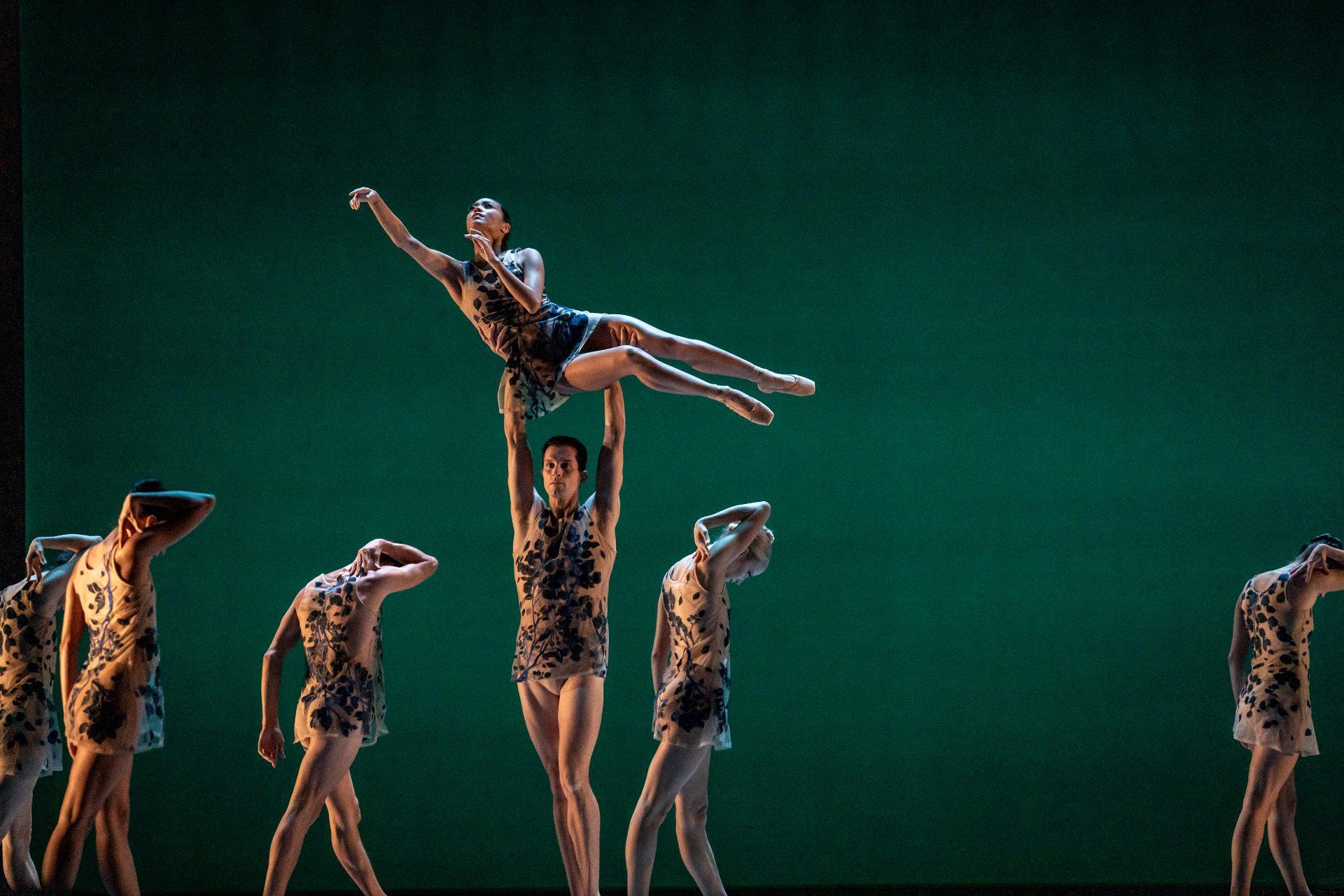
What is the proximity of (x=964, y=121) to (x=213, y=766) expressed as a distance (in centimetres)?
560

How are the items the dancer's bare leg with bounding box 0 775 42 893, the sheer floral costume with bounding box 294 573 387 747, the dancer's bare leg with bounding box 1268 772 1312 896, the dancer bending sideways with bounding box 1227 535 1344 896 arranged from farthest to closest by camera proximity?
the dancer's bare leg with bounding box 0 775 42 893 < the dancer's bare leg with bounding box 1268 772 1312 896 < the dancer bending sideways with bounding box 1227 535 1344 896 < the sheer floral costume with bounding box 294 573 387 747

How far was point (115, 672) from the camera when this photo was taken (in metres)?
4.66

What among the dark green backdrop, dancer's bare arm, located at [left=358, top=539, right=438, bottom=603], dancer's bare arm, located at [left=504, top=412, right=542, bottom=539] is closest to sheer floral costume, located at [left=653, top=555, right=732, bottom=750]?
dancer's bare arm, located at [left=504, top=412, right=542, bottom=539]

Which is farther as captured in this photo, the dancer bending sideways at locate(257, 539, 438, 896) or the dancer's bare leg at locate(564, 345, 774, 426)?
the dancer bending sideways at locate(257, 539, 438, 896)

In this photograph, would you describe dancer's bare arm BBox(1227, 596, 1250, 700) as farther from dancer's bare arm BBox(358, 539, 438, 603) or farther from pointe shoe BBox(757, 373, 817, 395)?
dancer's bare arm BBox(358, 539, 438, 603)

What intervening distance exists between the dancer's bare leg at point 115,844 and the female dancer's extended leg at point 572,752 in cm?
173

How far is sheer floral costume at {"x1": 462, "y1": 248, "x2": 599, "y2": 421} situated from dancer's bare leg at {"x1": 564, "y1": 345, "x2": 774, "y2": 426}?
0.10 meters

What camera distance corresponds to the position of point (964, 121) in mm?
6633

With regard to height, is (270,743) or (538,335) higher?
(538,335)

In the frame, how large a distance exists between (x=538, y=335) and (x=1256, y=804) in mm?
3677

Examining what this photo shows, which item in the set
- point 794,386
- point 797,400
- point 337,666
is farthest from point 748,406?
point 797,400

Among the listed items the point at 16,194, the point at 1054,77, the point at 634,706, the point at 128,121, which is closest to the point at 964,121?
the point at 1054,77

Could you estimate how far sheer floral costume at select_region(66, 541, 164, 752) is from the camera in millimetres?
4598

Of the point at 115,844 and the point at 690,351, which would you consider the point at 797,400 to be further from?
the point at 115,844
